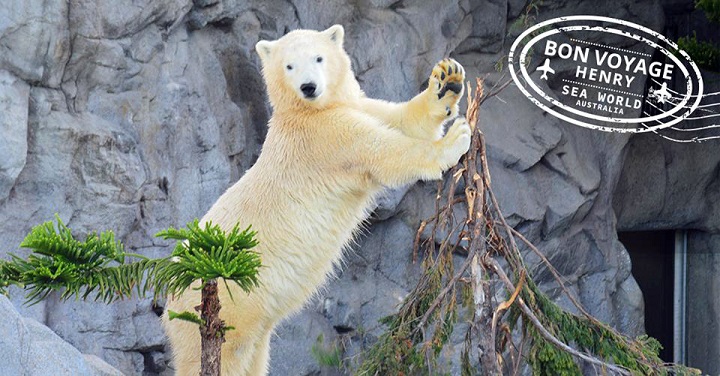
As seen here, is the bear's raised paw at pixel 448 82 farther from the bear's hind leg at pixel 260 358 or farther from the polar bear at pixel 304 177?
the bear's hind leg at pixel 260 358

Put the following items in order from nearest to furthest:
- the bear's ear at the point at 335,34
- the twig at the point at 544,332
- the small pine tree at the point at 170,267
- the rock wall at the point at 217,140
A: 1. the small pine tree at the point at 170,267
2. the twig at the point at 544,332
3. the bear's ear at the point at 335,34
4. the rock wall at the point at 217,140

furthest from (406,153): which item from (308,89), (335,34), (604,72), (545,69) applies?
(604,72)

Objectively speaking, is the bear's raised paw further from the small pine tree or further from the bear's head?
the small pine tree

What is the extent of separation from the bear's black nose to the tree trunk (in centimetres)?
131

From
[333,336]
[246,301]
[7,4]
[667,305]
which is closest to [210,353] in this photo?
[246,301]

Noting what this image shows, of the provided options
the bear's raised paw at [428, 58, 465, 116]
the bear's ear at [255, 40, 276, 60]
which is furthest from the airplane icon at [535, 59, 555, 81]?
the bear's raised paw at [428, 58, 465, 116]

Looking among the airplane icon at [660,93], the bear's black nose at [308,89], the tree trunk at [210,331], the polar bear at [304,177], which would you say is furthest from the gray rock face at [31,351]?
the airplane icon at [660,93]

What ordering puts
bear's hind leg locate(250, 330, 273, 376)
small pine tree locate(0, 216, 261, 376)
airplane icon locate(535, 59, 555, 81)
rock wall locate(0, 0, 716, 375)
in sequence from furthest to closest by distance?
airplane icon locate(535, 59, 555, 81)
rock wall locate(0, 0, 716, 375)
bear's hind leg locate(250, 330, 273, 376)
small pine tree locate(0, 216, 261, 376)

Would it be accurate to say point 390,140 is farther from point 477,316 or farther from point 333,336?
point 333,336

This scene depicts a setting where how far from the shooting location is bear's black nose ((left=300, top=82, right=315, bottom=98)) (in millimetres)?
3887

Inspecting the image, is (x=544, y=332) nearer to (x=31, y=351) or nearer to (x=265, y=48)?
(x=265, y=48)

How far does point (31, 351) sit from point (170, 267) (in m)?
0.50

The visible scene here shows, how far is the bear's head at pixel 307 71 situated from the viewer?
394 cm

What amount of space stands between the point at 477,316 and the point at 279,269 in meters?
0.81
